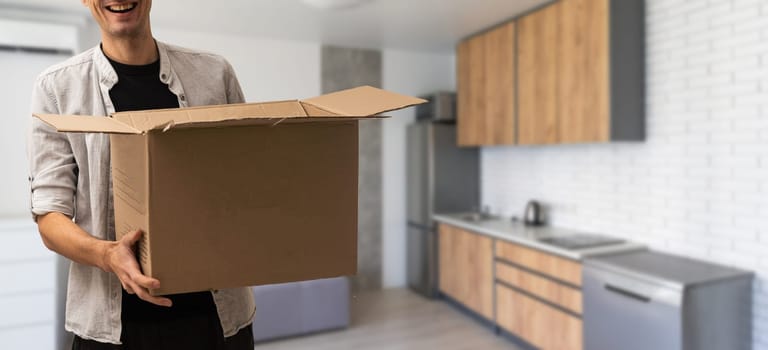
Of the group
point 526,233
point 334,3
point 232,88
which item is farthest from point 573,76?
point 232,88

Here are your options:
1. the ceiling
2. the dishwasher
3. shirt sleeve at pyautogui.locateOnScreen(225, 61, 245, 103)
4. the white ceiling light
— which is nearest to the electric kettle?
the dishwasher

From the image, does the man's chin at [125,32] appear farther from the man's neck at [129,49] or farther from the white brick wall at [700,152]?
the white brick wall at [700,152]

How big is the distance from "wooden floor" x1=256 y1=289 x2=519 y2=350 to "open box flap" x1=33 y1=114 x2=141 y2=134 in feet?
10.2

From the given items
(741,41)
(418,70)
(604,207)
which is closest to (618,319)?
(604,207)

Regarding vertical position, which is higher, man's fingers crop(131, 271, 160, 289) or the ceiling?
the ceiling

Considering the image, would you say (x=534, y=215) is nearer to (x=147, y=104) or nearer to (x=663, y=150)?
(x=663, y=150)

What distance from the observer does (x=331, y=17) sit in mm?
3816

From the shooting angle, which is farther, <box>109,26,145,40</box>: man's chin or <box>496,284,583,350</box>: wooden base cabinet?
<box>496,284,583,350</box>: wooden base cabinet

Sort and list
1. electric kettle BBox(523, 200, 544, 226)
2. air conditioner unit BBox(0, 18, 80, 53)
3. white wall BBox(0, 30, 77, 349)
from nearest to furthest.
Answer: white wall BBox(0, 30, 77, 349) < air conditioner unit BBox(0, 18, 80, 53) < electric kettle BBox(523, 200, 544, 226)

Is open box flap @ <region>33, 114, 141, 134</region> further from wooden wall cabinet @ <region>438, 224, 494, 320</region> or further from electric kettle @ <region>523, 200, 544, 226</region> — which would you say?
electric kettle @ <region>523, 200, 544, 226</region>

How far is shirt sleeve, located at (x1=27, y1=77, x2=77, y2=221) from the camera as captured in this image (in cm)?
92

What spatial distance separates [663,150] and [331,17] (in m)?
2.53

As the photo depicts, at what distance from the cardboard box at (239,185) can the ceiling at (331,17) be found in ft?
8.39

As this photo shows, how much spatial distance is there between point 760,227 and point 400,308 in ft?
9.11
